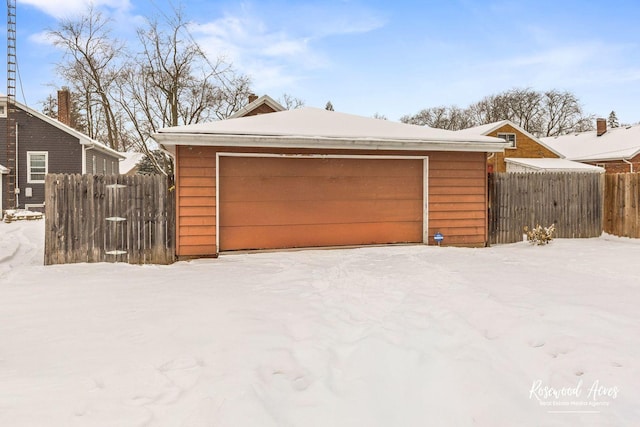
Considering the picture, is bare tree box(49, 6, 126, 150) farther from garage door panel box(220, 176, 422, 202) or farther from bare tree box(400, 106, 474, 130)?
bare tree box(400, 106, 474, 130)

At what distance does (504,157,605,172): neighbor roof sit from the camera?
859 inches

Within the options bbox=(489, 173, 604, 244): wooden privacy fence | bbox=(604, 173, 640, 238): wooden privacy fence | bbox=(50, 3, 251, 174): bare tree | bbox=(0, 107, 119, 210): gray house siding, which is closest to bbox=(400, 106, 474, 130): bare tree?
bbox=(50, 3, 251, 174): bare tree

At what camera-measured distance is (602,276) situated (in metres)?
5.56

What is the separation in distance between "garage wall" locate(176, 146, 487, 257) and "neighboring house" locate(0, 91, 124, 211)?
A: 44.6 ft

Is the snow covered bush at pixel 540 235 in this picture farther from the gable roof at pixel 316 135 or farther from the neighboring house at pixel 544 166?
the neighboring house at pixel 544 166

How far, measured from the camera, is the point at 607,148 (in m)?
26.0

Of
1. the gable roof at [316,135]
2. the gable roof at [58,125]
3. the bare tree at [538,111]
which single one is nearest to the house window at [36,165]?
the gable roof at [58,125]

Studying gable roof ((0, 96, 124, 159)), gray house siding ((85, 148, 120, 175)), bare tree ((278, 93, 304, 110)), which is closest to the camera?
gable roof ((0, 96, 124, 159))

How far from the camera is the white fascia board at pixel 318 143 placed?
6.86 m

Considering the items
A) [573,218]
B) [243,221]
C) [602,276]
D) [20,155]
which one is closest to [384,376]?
[602,276]

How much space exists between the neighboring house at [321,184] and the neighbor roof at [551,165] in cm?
1590

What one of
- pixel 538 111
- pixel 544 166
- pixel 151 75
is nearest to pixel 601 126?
pixel 544 166

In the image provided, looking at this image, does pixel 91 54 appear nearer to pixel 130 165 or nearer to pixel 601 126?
pixel 130 165

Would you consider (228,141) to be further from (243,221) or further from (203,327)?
(203,327)
